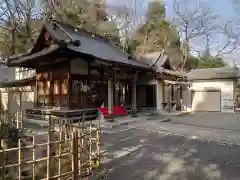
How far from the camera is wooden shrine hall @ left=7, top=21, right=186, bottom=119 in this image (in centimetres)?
1329

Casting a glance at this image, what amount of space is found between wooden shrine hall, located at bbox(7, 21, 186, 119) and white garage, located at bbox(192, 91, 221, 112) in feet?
28.8

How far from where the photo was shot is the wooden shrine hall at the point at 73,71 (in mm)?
13289

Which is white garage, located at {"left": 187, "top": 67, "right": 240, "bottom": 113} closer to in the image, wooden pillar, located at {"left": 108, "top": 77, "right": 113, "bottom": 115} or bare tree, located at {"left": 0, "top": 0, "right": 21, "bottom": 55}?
wooden pillar, located at {"left": 108, "top": 77, "right": 113, "bottom": 115}

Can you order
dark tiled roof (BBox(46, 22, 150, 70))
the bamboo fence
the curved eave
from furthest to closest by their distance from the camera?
the curved eave, dark tiled roof (BBox(46, 22, 150, 70)), the bamboo fence

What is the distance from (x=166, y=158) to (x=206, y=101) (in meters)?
18.1

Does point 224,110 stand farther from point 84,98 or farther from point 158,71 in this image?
point 84,98

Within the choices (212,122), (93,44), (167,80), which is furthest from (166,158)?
(167,80)

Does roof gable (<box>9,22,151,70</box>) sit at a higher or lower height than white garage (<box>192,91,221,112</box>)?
higher

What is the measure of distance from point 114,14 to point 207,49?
19809mm

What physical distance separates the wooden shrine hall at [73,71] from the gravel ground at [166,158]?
488 centimetres

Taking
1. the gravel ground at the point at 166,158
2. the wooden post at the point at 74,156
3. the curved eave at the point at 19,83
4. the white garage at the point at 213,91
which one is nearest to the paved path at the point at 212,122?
the gravel ground at the point at 166,158

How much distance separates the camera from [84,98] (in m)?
14.1

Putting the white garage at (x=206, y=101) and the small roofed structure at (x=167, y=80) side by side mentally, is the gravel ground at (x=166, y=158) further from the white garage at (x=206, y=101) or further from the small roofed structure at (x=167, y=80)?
the white garage at (x=206, y=101)

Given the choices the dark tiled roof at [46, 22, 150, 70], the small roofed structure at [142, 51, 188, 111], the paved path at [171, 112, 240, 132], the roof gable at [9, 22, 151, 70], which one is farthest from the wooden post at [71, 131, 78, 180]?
the small roofed structure at [142, 51, 188, 111]
